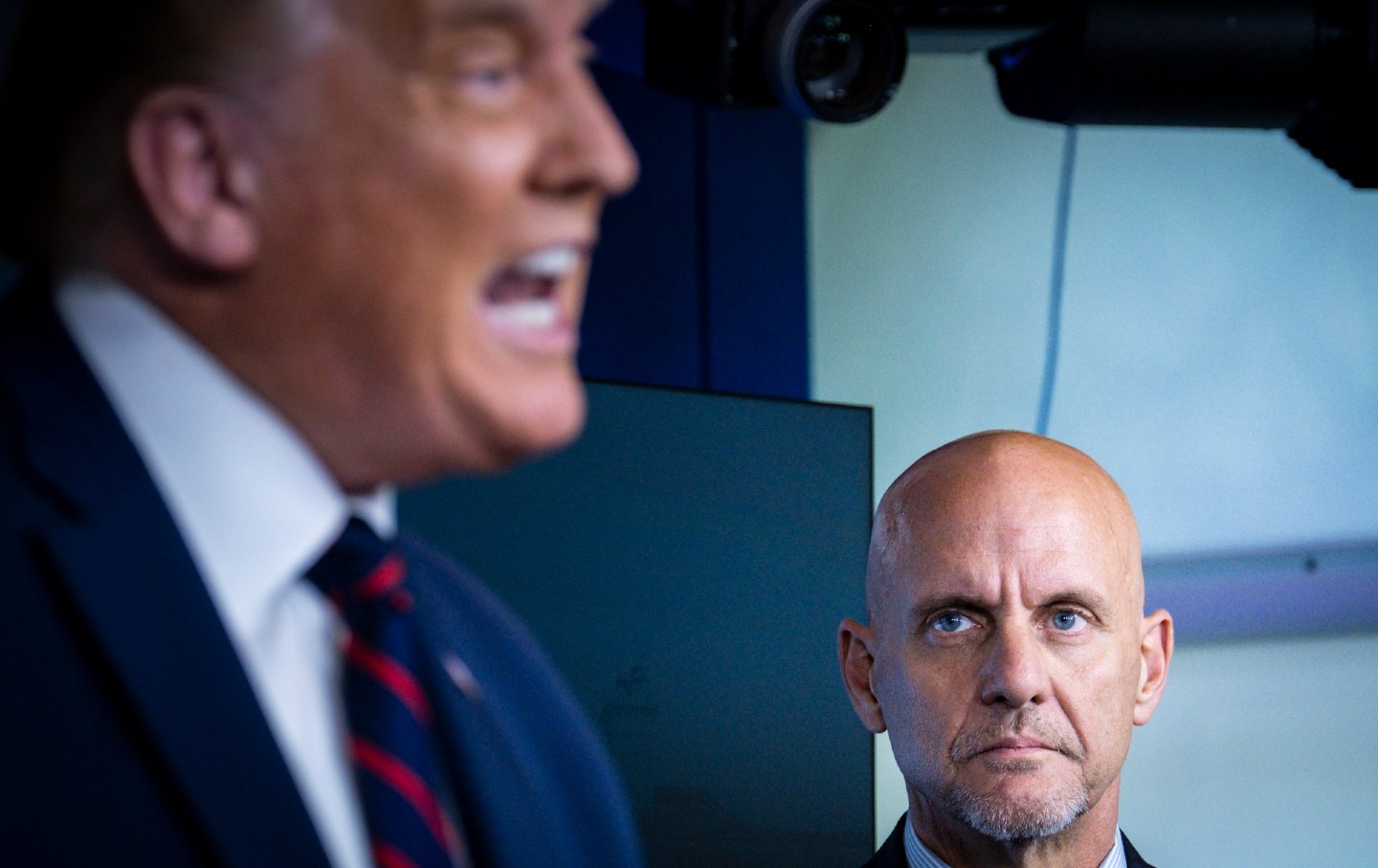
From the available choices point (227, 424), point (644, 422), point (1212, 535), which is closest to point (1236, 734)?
point (1212, 535)

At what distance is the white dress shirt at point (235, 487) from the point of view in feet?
1.73

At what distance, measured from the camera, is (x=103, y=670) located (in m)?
0.48

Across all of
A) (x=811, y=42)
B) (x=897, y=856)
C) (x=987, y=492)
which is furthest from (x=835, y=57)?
(x=897, y=856)

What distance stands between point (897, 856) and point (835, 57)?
79cm

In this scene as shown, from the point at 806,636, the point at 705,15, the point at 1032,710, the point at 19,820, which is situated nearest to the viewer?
the point at 19,820

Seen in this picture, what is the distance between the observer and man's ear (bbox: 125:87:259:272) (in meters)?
0.51

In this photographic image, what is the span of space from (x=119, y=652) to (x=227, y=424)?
0.09 m

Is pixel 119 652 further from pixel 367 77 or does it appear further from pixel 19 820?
pixel 367 77

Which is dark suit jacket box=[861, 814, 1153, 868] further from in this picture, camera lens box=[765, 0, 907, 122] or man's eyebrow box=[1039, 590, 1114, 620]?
camera lens box=[765, 0, 907, 122]

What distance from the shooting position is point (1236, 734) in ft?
7.07

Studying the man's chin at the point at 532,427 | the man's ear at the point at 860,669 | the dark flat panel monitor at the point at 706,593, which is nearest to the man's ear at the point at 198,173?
the man's chin at the point at 532,427

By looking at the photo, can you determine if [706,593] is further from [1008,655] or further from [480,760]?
[480,760]

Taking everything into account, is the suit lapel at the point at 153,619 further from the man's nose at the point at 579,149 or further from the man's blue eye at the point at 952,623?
the man's blue eye at the point at 952,623

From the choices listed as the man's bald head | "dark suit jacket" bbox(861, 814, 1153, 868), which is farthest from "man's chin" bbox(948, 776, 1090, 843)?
the man's bald head
